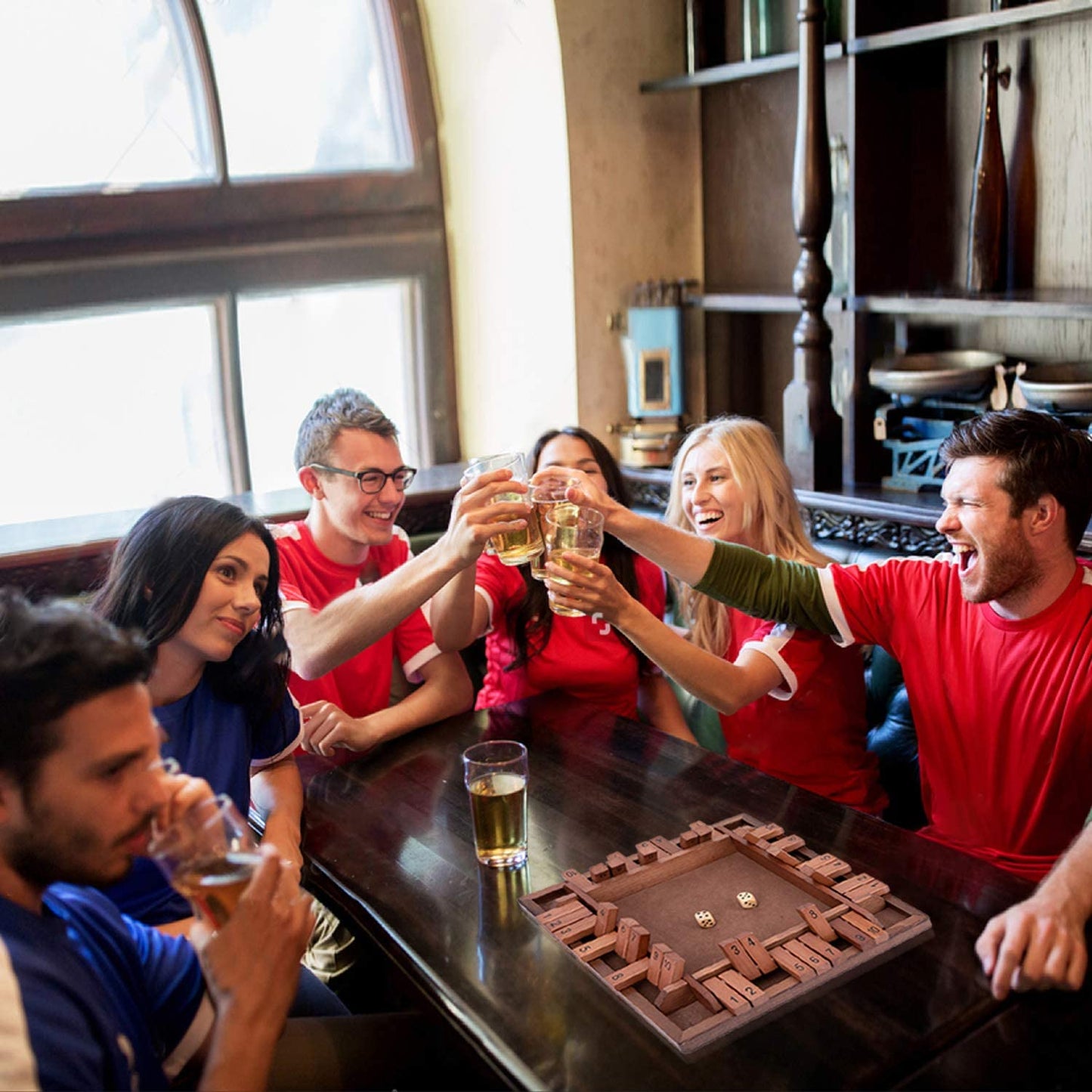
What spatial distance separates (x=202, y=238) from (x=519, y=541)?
194 cm

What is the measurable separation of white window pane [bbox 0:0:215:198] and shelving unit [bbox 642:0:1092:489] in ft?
4.59

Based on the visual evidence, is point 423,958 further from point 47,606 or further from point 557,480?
point 557,480

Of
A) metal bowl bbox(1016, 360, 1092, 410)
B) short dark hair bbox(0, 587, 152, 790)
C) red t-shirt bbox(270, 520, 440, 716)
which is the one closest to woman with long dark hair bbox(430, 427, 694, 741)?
red t-shirt bbox(270, 520, 440, 716)

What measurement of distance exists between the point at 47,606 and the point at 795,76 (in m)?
2.91

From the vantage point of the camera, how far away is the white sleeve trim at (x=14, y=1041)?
40.8 inches

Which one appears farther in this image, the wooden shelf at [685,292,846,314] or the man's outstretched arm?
the wooden shelf at [685,292,846,314]

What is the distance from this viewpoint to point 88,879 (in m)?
1.15

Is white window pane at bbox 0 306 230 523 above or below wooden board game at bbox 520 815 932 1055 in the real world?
above

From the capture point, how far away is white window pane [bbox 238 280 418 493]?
3.67 meters

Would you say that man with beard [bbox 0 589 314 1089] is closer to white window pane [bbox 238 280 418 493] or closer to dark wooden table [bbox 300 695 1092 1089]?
dark wooden table [bbox 300 695 1092 1089]

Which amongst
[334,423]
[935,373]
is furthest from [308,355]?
[935,373]

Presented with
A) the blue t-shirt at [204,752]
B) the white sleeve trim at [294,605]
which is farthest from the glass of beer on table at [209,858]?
the white sleeve trim at [294,605]

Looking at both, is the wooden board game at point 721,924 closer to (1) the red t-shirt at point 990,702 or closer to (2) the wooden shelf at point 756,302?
(1) the red t-shirt at point 990,702

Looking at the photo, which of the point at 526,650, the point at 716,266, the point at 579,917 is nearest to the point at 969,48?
the point at 716,266
